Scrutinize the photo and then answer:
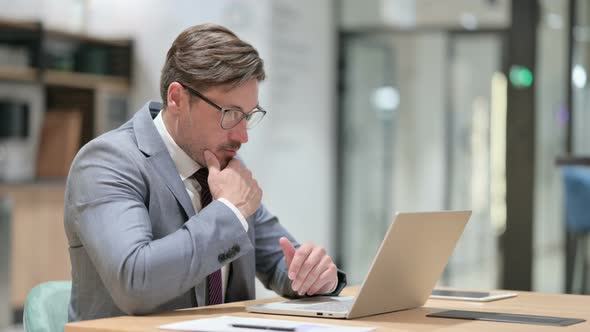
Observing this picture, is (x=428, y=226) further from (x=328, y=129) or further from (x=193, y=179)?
(x=328, y=129)

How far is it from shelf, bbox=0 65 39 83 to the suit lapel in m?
4.42

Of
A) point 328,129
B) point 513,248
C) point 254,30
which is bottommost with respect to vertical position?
point 513,248

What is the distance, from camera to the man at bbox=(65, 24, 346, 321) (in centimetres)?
181

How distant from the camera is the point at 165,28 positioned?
7.39 metres

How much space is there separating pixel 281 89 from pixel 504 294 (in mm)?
5351

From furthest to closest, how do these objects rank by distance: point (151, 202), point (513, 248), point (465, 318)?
point (513, 248) → point (151, 202) → point (465, 318)

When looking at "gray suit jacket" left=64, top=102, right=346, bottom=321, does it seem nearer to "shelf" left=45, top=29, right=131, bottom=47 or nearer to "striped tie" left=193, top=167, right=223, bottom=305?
"striped tie" left=193, top=167, right=223, bottom=305

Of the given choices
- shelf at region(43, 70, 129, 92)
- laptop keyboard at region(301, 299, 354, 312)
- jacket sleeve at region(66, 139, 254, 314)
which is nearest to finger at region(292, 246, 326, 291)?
laptop keyboard at region(301, 299, 354, 312)

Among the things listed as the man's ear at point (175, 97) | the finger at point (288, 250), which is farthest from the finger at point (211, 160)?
the finger at point (288, 250)

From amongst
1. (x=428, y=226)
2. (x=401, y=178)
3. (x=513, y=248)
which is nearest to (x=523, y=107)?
(x=513, y=248)

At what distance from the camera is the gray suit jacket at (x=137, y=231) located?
179 centimetres

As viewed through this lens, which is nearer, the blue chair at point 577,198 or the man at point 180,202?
the man at point 180,202

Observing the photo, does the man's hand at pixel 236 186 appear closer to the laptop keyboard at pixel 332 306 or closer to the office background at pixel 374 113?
the laptop keyboard at pixel 332 306

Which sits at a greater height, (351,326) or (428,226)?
(428,226)
